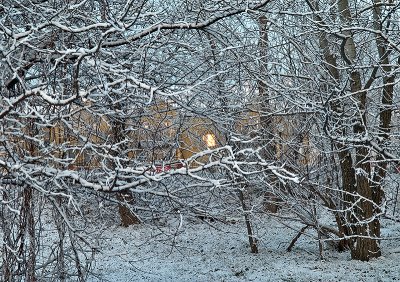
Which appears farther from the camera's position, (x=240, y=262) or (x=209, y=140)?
(x=240, y=262)

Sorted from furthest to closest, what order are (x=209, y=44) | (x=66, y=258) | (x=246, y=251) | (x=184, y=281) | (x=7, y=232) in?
(x=246, y=251)
(x=184, y=281)
(x=209, y=44)
(x=66, y=258)
(x=7, y=232)

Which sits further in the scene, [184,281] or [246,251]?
[246,251]

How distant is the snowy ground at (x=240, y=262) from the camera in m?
9.95

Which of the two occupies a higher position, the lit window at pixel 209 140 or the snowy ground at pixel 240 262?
the lit window at pixel 209 140

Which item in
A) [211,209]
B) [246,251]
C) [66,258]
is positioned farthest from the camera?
[246,251]

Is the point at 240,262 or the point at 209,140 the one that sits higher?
the point at 209,140

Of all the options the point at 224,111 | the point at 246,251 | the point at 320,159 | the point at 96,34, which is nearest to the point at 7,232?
the point at 96,34

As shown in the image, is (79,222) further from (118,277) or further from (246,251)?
(246,251)

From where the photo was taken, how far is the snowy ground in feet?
32.6

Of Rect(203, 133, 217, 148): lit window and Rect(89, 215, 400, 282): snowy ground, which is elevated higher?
Rect(203, 133, 217, 148): lit window

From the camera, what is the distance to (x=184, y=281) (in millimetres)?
10320

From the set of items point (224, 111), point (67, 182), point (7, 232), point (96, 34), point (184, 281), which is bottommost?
point (184, 281)

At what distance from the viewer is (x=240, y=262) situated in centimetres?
1149

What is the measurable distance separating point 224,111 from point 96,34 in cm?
176
